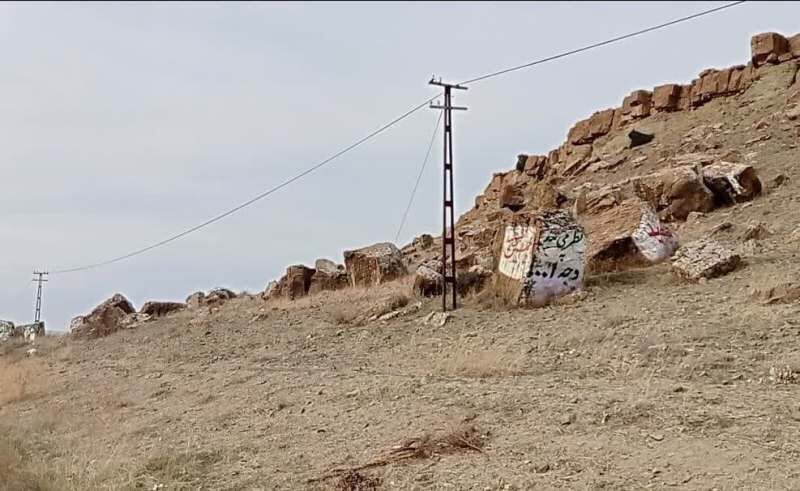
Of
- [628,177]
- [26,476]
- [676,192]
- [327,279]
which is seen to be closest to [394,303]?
[327,279]

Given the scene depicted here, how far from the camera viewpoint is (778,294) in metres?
10.1

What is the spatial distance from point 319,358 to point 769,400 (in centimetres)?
741

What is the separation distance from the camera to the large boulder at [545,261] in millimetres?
12984

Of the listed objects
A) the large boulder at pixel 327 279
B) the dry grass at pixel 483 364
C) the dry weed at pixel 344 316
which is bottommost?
the dry grass at pixel 483 364

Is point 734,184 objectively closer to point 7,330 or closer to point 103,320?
point 103,320

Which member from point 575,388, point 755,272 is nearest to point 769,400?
point 575,388

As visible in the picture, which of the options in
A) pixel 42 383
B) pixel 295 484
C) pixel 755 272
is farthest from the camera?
pixel 42 383

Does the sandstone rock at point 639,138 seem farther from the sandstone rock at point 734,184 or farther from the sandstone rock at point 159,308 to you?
the sandstone rock at point 159,308

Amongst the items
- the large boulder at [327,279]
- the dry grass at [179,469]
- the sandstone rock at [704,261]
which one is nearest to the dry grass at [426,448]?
the dry grass at [179,469]

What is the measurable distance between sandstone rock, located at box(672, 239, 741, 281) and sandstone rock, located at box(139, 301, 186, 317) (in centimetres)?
1817

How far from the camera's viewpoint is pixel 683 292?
1165 centimetres

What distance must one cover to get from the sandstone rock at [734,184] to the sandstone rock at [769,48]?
37.7 feet

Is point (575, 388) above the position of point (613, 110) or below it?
below

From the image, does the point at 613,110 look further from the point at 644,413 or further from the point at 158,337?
the point at 644,413
